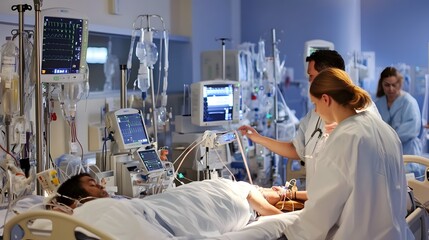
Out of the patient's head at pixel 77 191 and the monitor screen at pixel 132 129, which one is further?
→ the monitor screen at pixel 132 129

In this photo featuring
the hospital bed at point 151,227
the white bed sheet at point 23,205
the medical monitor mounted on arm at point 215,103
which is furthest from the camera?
the medical monitor mounted on arm at point 215,103

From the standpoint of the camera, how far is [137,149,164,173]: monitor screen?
10.5 feet

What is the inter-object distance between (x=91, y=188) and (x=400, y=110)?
3.03 metres

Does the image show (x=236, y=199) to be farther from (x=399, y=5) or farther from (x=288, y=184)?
(x=399, y=5)

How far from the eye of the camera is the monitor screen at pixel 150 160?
10.5ft

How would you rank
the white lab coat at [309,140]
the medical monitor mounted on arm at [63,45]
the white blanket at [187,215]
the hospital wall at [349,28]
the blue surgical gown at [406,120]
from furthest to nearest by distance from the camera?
the hospital wall at [349,28] < the blue surgical gown at [406,120] < the white lab coat at [309,140] < the medical monitor mounted on arm at [63,45] < the white blanket at [187,215]

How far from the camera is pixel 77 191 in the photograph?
2.63m

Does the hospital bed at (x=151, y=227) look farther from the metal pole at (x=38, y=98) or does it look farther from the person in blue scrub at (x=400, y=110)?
the person in blue scrub at (x=400, y=110)

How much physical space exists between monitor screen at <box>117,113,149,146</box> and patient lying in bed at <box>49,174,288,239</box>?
0.50 metres

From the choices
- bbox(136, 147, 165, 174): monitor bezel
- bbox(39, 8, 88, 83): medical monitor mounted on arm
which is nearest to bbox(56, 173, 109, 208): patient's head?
bbox(136, 147, 165, 174): monitor bezel

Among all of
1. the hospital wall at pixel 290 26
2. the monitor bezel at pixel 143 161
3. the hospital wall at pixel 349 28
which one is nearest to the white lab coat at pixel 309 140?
the monitor bezel at pixel 143 161

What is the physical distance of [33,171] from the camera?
9.39 ft

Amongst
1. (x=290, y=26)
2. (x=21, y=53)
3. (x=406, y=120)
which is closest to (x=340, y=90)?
(x=21, y=53)

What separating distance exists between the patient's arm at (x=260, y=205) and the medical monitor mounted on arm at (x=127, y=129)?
685mm
